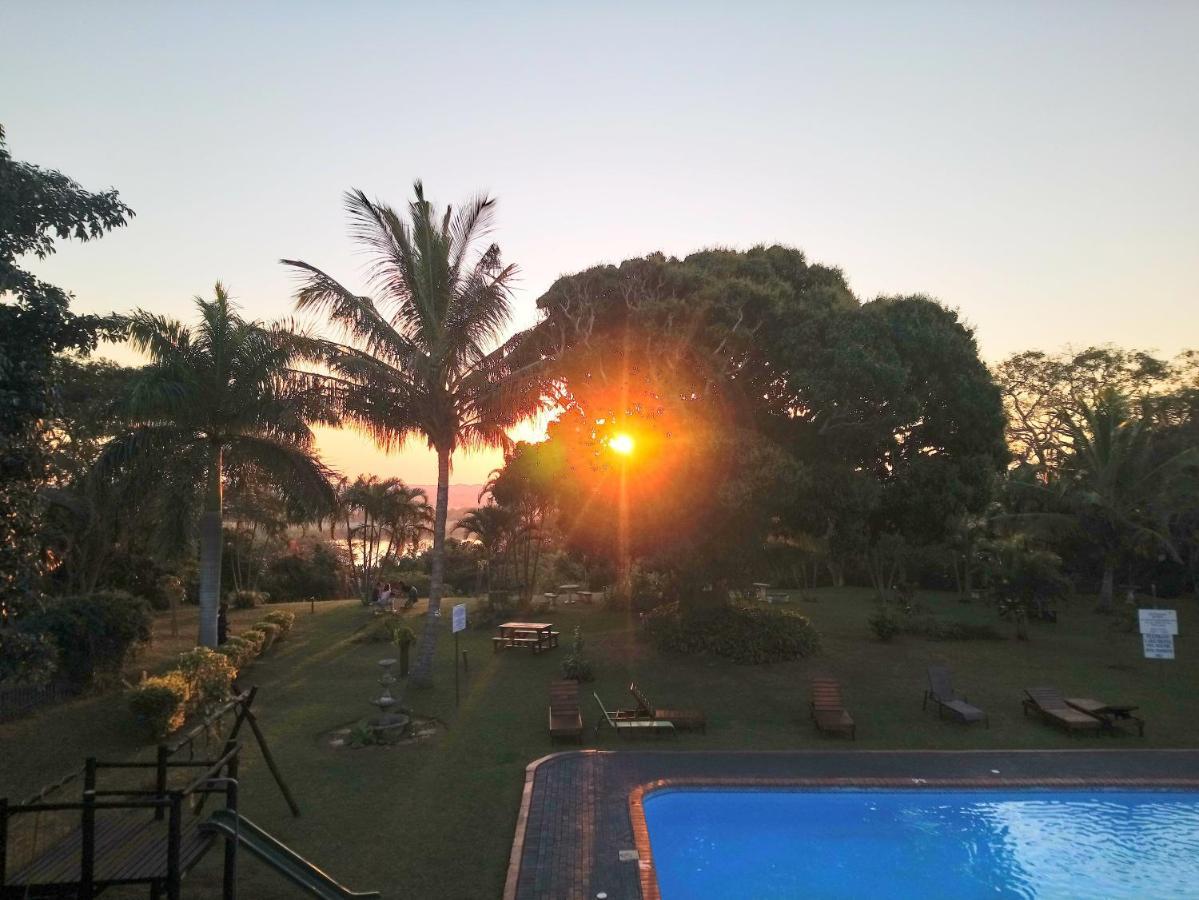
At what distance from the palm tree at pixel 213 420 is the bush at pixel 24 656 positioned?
1018 cm

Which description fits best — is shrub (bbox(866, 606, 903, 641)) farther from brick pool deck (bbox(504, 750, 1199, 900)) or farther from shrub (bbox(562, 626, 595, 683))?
shrub (bbox(562, 626, 595, 683))

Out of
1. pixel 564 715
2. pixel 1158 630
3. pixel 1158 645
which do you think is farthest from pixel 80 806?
pixel 1158 630

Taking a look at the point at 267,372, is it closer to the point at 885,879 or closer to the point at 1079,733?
the point at 885,879

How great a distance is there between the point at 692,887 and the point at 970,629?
65.6 ft

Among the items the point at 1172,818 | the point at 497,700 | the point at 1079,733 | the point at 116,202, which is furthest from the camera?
the point at 497,700

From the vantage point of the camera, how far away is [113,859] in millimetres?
7695

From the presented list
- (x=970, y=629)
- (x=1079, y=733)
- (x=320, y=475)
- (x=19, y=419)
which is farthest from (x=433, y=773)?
(x=970, y=629)

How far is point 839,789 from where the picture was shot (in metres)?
13.1

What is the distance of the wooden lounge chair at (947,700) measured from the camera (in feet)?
54.3

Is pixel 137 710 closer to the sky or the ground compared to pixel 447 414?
closer to the ground

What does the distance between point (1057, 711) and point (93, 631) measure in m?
22.2

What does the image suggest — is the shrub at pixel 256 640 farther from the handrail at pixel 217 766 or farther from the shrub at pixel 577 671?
the handrail at pixel 217 766

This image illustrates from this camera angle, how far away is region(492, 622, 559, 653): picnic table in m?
24.2

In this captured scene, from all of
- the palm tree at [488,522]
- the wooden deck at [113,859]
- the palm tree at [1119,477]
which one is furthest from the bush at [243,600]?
the palm tree at [1119,477]
